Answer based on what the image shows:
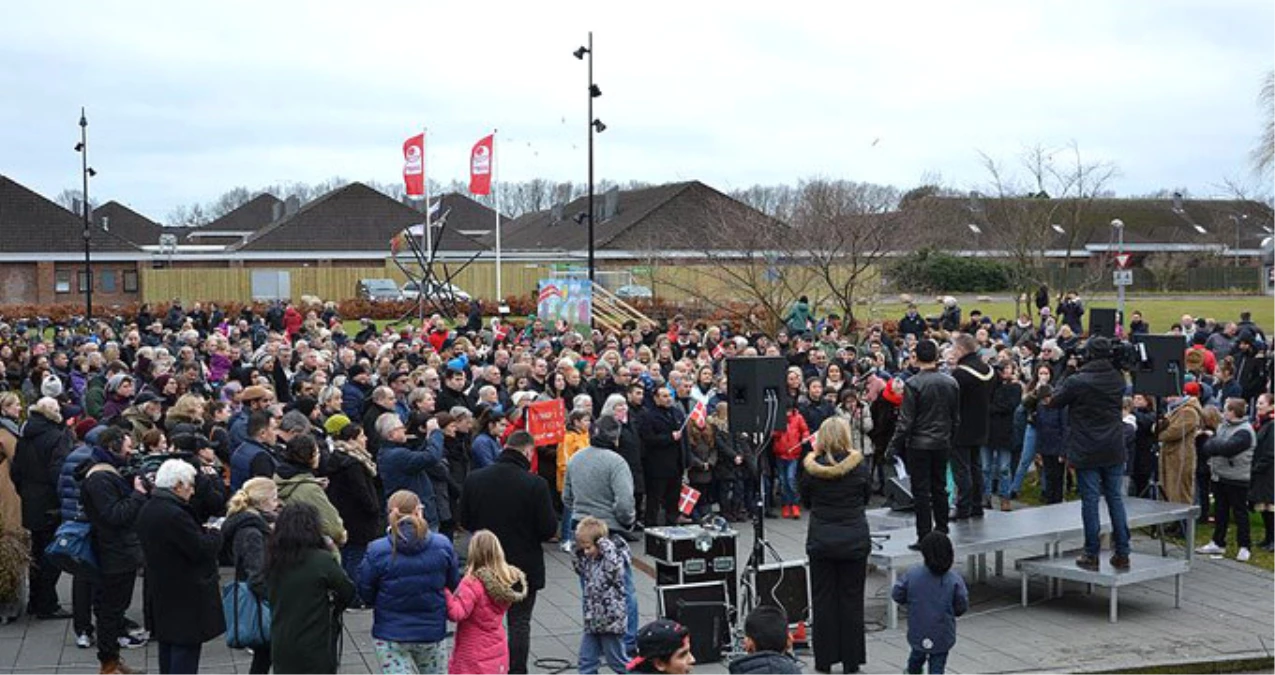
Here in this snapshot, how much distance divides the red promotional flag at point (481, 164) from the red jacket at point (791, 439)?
23.6m

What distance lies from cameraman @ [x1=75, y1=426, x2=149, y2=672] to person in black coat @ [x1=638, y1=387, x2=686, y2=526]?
6.49 m

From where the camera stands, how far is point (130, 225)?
87.6 meters

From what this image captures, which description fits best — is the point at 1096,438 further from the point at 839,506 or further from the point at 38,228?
the point at 38,228

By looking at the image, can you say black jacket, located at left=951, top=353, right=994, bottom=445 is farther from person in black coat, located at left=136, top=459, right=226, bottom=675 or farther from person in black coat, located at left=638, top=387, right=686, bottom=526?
person in black coat, located at left=136, top=459, right=226, bottom=675

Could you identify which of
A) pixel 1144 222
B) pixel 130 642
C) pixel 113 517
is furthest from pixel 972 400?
pixel 1144 222

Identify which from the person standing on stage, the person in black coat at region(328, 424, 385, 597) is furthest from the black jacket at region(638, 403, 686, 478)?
the person in black coat at region(328, 424, 385, 597)

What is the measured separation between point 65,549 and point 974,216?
43099mm

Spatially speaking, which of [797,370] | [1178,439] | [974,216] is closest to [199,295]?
[974,216]

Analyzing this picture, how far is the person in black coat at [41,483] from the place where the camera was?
11.3 meters

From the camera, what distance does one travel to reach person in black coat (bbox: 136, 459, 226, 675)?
8.51 metres

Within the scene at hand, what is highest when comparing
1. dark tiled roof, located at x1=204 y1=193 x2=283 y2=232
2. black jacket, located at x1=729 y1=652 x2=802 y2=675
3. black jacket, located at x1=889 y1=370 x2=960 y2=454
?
dark tiled roof, located at x1=204 y1=193 x2=283 y2=232

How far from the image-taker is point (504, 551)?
953 cm

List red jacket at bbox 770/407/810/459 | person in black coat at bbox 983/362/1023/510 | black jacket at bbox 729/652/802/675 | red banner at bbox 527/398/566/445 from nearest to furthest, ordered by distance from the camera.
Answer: black jacket at bbox 729/652/802/675 → red banner at bbox 527/398/566/445 → red jacket at bbox 770/407/810/459 → person in black coat at bbox 983/362/1023/510

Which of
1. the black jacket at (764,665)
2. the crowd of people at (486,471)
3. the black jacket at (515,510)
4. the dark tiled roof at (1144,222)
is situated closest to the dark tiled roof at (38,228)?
the dark tiled roof at (1144,222)
